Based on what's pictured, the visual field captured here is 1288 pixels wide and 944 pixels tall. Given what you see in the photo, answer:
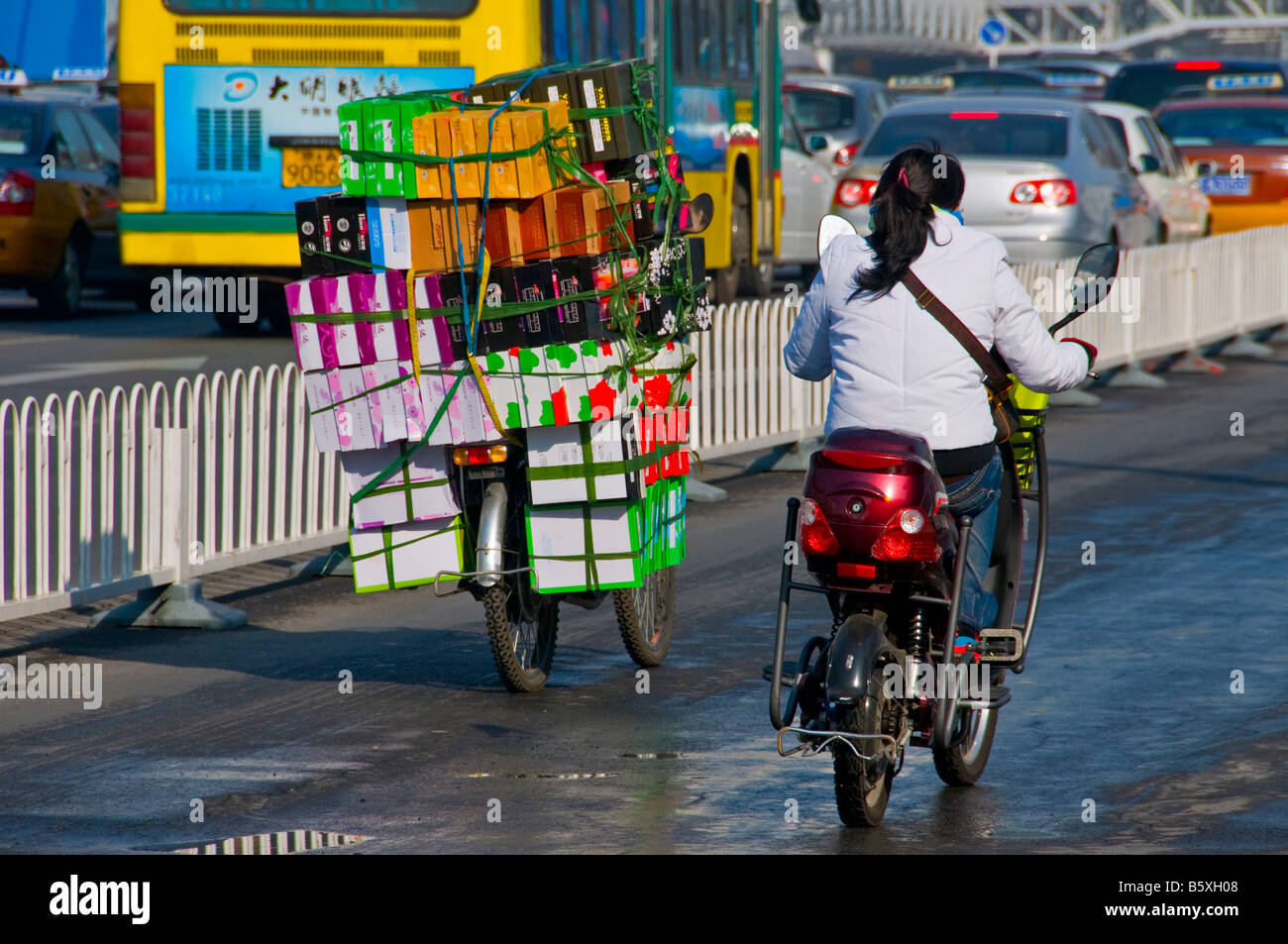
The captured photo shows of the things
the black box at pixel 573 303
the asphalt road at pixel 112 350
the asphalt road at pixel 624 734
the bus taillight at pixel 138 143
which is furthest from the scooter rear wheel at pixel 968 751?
the bus taillight at pixel 138 143

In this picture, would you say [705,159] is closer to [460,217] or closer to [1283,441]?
[1283,441]

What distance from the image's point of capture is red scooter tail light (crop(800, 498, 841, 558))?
550 centimetres

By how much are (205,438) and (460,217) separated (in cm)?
254

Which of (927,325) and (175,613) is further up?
(927,325)

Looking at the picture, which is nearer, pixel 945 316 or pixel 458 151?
pixel 945 316

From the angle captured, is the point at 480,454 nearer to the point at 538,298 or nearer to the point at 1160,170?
the point at 538,298

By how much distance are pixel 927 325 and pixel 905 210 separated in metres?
0.31

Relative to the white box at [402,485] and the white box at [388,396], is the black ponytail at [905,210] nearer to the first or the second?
the white box at [388,396]

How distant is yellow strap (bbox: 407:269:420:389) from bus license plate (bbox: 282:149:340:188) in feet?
31.3

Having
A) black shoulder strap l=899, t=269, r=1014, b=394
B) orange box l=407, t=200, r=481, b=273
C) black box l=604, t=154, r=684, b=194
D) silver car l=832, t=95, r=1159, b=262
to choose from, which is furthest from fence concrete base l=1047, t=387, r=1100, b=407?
black shoulder strap l=899, t=269, r=1014, b=394

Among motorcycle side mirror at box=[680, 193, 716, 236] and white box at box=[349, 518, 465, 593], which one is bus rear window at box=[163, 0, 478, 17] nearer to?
motorcycle side mirror at box=[680, 193, 716, 236]

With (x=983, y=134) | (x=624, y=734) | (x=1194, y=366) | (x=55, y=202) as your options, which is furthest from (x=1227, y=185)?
(x=624, y=734)

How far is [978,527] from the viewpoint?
5.90 m
